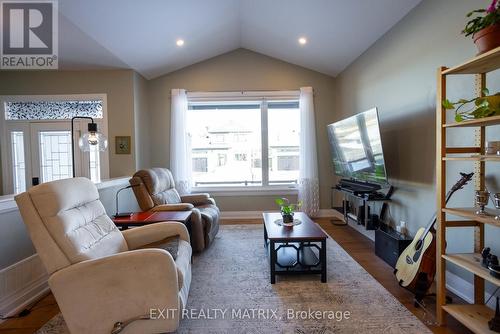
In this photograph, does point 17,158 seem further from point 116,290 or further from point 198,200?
point 116,290

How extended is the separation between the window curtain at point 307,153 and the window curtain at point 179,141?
2.13 meters

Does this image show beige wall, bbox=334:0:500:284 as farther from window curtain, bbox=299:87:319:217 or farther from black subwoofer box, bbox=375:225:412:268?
window curtain, bbox=299:87:319:217

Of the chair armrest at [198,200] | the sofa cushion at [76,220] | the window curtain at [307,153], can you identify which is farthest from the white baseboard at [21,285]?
the window curtain at [307,153]

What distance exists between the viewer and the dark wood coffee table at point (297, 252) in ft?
7.84

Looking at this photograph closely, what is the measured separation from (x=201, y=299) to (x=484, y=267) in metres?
1.96

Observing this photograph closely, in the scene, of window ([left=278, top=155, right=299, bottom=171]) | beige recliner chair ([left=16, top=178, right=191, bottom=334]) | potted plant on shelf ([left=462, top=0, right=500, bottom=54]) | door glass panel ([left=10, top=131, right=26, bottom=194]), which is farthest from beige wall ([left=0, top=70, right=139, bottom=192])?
potted plant on shelf ([left=462, top=0, right=500, bottom=54])

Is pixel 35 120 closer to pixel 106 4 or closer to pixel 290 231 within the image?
pixel 106 4

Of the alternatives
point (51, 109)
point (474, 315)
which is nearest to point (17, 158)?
point (51, 109)

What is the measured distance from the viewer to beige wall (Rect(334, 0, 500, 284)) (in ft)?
6.88

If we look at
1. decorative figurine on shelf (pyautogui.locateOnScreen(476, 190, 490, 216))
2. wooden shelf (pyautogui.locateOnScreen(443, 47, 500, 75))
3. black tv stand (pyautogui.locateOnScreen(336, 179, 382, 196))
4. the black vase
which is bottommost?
the black vase

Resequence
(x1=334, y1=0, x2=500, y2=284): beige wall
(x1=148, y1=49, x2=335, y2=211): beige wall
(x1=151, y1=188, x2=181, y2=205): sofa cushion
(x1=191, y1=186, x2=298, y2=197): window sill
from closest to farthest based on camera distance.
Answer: (x1=334, y1=0, x2=500, y2=284): beige wall → (x1=151, y1=188, x2=181, y2=205): sofa cushion → (x1=148, y1=49, x2=335, y2=211): beige wall → (x1=191, y1=186, x2=298, y2=197): window sill

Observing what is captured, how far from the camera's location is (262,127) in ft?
16.1

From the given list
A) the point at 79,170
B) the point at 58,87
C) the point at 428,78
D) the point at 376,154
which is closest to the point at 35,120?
the point at 58,87

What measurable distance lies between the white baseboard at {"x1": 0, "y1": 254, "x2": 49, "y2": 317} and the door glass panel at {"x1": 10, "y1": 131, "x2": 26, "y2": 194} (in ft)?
8.81
